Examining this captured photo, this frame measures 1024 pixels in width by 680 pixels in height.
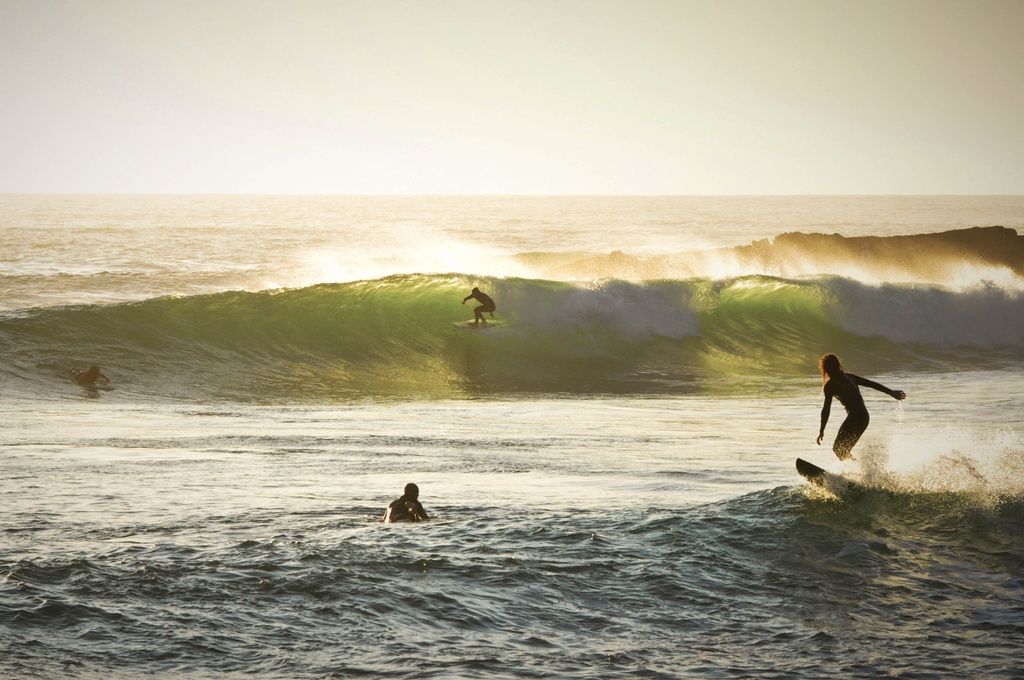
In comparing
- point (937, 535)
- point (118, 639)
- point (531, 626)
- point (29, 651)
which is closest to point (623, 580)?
point (531, 626)

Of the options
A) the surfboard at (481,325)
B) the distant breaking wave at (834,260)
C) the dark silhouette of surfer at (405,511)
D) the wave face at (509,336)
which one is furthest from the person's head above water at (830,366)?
the distant breaking wave at (834,260)

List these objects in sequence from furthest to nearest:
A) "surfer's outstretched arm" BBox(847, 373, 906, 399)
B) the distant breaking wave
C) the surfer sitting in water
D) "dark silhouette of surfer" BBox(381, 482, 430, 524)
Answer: the distant breaking wave → the surfer sitting in water → "surfer's outstretched arm" BBox(847, 373, 906, 399) → "dark silhouette of surfer" BBox(381, 482, 430, 524)

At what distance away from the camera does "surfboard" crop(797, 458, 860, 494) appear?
32.4 ft

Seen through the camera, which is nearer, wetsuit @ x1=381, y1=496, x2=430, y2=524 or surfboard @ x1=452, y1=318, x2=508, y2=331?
wetsuit @ x1=381, y1=496, x2=430, y2=524

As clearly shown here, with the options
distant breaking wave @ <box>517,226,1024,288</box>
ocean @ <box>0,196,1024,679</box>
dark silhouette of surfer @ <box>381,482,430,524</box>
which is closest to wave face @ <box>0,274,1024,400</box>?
ocean @ <box>0,196,1024,679</box>

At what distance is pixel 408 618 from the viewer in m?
7.27

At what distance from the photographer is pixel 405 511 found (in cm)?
949

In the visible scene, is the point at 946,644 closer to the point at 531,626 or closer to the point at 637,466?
the point at 531,626

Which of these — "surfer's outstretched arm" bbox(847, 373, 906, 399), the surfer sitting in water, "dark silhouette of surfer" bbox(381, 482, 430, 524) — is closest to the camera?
"dark silhouette of surfer" bbox(381, 482, 430, 524)

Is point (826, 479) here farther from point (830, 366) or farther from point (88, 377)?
point (88, 377)

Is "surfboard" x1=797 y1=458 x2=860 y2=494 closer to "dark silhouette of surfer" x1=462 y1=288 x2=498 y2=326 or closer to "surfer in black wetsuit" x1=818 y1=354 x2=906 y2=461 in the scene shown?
"surfer in black wetsuit" x1=818 y1=354 x2=906 y2=461

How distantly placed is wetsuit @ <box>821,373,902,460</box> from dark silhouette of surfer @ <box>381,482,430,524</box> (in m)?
3.63

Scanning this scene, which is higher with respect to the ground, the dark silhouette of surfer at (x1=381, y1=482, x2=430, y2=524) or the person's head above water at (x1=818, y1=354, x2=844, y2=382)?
the person's head above water at (x1=818, y1=354, x2=844, y2=382)

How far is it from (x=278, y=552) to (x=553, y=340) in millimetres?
18905
